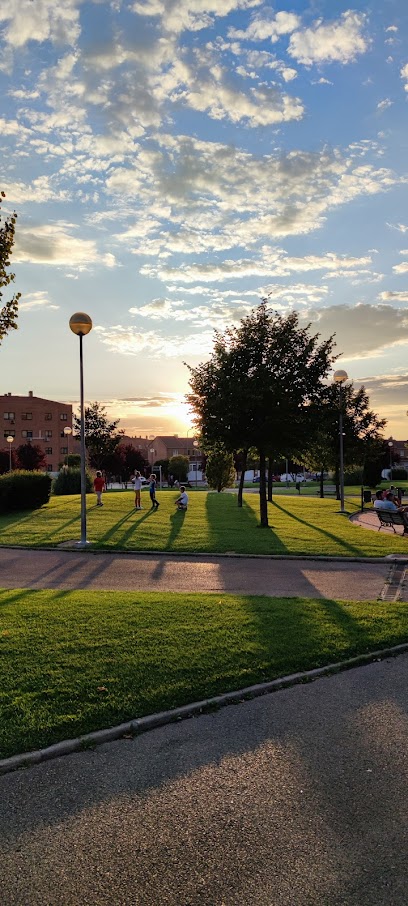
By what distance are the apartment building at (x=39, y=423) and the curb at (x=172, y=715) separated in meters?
94.9

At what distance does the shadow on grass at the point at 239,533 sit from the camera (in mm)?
14995

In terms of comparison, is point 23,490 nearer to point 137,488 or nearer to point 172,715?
point 137,488

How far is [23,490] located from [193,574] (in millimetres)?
13142

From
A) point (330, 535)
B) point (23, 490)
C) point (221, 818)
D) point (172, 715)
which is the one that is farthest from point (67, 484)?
point (221, 818)

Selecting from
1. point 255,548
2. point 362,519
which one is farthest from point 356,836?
point 362,519

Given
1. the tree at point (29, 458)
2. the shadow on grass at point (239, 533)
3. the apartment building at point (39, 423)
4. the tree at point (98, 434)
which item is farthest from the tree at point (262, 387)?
the apartment building at point (39, 423)

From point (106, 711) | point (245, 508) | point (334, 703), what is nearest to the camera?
point (106, 711)

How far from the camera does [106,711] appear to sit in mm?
4887

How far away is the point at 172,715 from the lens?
4.95 m

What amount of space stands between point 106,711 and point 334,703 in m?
2.10

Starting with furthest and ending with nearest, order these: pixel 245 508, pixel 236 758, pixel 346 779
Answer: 1. pixel 245 508
2. pixel 236 758
3. pixel 346 779

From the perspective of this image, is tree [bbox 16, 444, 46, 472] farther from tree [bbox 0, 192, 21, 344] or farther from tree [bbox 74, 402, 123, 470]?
tree [bbox 0, 192, 21, 344]

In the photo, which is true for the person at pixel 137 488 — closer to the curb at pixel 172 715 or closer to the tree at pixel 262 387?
the tree at pixel 262 387

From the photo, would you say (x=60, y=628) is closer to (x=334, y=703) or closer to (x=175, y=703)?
(x=175, y=703)
